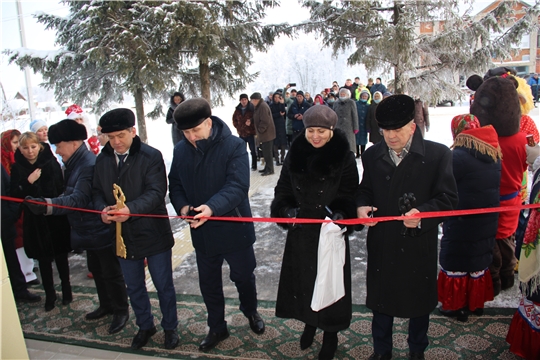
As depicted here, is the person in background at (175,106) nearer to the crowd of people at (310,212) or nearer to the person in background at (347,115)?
the person in background at (347,115)

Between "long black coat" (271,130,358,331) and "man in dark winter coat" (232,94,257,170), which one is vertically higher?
"man in dark winter coat" (232,94,257,170)

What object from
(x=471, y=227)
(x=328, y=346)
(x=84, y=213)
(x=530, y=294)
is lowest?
(x=328, y=346)

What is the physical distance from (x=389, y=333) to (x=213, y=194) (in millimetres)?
1677

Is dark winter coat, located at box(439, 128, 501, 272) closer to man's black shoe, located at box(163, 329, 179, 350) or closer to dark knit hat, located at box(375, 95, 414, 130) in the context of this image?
dark knit hat, located at box(375, 95, 414, 130)

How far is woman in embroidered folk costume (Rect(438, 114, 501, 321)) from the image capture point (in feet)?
10.2

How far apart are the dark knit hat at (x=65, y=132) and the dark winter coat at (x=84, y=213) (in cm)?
12

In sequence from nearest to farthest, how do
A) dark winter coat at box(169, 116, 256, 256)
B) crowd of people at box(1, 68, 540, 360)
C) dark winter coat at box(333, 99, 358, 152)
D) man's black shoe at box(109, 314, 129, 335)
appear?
crowd of people at box(1, 68, 540, 360), dark winter coat at box(169, 116, 256, 256), man's black shoe at box(109, 314, 129, 335), dark winter coat at box(333, 99, 358, 152)

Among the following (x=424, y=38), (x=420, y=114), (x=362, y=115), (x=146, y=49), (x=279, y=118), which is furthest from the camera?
(x=279, y=118)

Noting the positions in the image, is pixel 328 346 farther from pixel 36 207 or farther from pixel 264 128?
pixel 264 128

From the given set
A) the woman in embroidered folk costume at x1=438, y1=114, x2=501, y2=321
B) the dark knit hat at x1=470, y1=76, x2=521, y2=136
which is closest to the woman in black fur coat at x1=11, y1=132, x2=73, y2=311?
the woman in embroidered folk costume at x1=438, y1=114, x2=501, y2=321

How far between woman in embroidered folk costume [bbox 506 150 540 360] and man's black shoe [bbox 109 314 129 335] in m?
3.26

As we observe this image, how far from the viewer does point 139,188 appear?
312cm

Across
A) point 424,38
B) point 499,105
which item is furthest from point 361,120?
point 499,105

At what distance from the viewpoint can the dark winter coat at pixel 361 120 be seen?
10.7 metres
